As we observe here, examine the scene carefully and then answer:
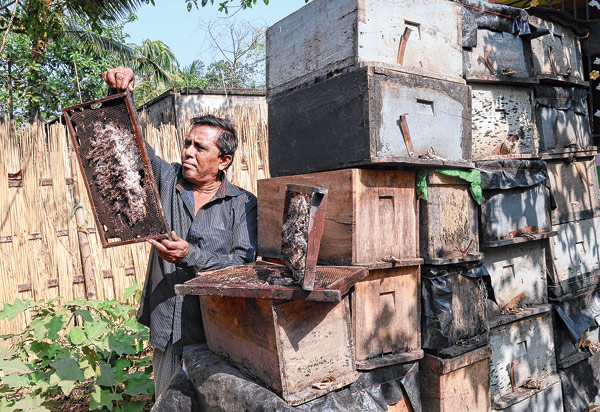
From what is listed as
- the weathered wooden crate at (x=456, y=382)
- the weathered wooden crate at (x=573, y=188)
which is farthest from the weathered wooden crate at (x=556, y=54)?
the weathered wooden crate at (x=456, y=382)

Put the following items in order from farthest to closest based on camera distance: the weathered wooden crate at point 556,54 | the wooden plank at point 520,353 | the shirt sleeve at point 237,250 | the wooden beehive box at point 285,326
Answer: the weathered wooden crate at point 556,54
the wooden plank at point 520,353
the shirt sleeve at point 237,250
the wooden beehive box at point 285,326

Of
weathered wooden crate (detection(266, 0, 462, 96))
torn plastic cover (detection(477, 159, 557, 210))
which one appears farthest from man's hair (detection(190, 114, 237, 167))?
torn plastic cover (detection(477, 159, 557, 210))

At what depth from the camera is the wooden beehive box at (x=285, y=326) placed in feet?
6.73

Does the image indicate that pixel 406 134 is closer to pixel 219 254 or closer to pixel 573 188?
pixel 219 254

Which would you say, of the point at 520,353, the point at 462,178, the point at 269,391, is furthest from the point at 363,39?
the point at 520,353

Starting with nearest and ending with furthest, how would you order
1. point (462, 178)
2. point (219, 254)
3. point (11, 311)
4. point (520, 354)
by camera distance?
point (219, 254)
point (462, 178)
point (520, 354)
point (11, 311)

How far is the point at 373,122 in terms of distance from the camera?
255 cm

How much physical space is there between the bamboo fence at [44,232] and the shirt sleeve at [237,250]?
317 centimetres

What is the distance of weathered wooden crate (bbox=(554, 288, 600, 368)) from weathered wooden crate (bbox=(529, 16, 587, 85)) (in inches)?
72.4

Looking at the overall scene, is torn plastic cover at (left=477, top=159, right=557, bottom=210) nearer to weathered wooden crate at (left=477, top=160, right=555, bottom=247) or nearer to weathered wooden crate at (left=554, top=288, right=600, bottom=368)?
weathered wooden crate at (left=477, top=160, right=555, bottom=247)

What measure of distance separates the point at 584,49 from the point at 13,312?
20.6 ft

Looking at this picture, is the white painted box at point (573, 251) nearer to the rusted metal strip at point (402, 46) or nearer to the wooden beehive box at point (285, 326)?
the rusted metal strip at point (402, 46)

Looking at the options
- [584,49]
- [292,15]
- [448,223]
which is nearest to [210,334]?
[448,223]

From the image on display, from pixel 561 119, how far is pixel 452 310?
2.25 meters
